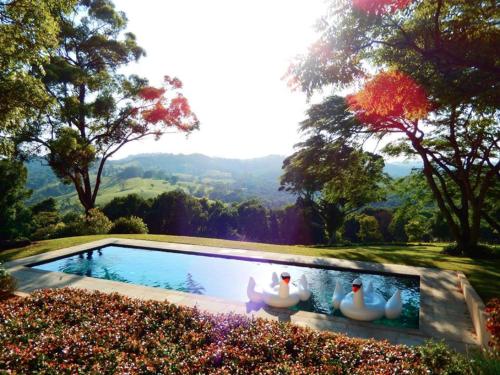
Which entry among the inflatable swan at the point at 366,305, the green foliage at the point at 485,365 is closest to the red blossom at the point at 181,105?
the inflatable swan at the point at 366,305

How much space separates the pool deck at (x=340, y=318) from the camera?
746 centimetres

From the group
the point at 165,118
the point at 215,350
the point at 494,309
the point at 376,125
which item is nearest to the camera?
the point at 215,350

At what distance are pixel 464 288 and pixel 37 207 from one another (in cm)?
4582

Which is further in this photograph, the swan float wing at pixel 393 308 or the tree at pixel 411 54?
the swan float wing at pixel 393 308

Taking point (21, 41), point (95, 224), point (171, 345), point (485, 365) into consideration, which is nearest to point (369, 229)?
point (95, 224)

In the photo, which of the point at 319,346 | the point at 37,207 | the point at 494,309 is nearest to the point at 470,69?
the point at 494,309

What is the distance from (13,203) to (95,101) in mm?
14552

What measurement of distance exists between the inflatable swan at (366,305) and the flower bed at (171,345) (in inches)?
108

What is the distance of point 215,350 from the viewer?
17.8 feet

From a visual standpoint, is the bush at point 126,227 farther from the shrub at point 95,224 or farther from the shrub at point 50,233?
the shrub at point 50,233

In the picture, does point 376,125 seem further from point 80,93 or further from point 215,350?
point 80,93

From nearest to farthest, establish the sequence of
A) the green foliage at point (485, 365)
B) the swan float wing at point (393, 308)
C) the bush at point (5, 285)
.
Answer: the green foliage at point (485, 365) → the bush at point (5, 285) → the swan float wing at point (393, 308)

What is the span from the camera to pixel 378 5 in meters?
7.64

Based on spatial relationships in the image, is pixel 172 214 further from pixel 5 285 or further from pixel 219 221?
pixel 5 285
